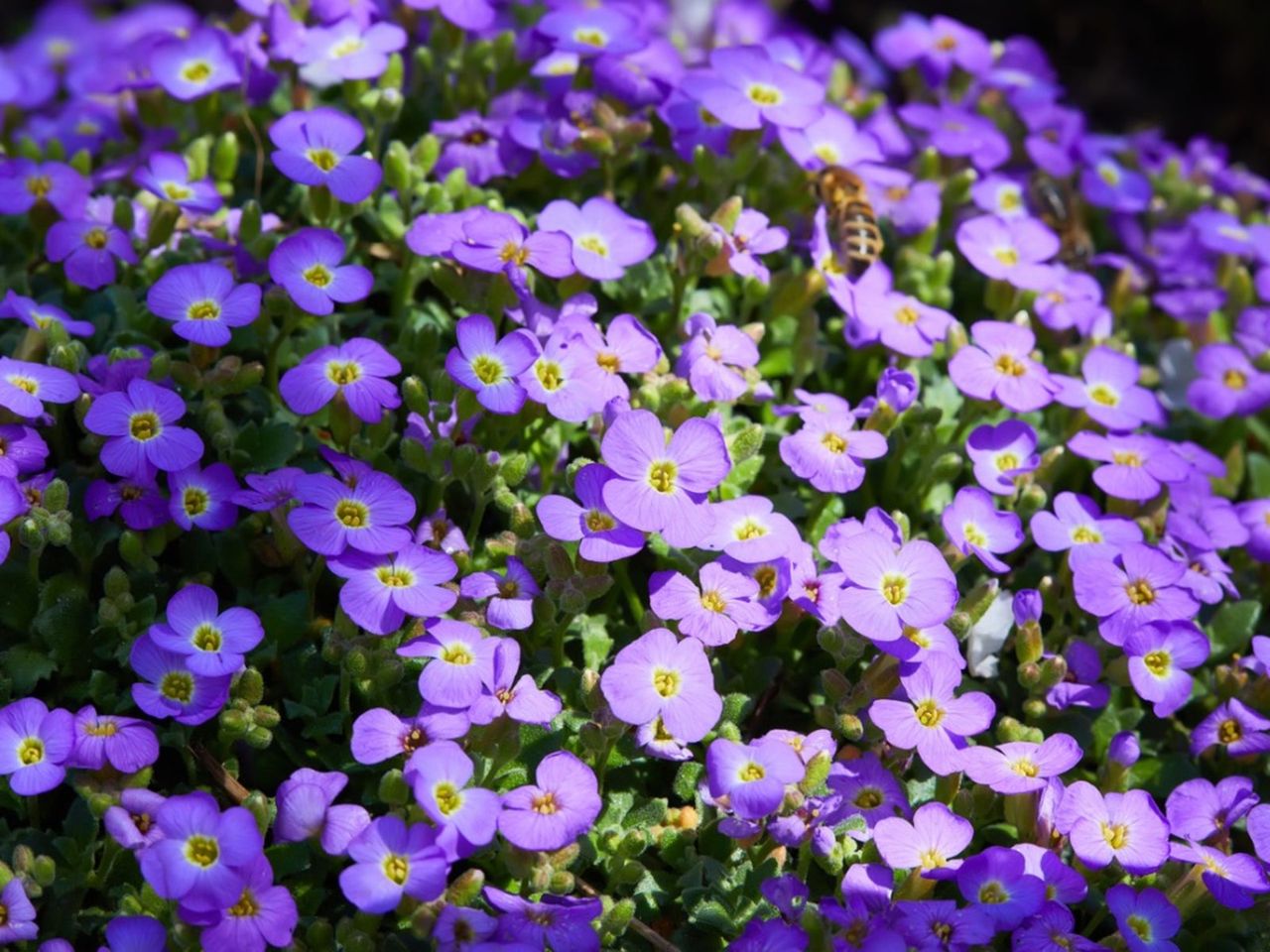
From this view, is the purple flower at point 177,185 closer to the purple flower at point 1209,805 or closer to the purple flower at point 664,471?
the purple flower at point 664,471

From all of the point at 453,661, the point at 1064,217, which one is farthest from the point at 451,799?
the point at 1064,217

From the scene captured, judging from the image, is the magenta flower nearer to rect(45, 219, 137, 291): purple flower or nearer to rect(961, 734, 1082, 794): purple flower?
rect(45, 219, 137, 291): purple flower

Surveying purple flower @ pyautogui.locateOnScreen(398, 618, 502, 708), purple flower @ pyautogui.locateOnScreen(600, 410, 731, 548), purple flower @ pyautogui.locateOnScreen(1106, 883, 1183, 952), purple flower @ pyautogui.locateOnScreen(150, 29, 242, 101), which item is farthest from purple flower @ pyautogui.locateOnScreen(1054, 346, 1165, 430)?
purple flower @ pyautogui.locateOnScreen(150, 29, 242, 101)

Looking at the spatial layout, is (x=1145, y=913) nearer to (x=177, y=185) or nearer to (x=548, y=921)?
(x=548, y=921)

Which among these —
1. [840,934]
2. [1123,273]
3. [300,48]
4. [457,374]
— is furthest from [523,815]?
[1123,273]

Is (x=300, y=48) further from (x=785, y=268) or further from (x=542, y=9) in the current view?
(x=785, y=268)

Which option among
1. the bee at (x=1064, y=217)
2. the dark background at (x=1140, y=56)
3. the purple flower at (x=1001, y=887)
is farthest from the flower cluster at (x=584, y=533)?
the dark background at (x=1140, y=56)

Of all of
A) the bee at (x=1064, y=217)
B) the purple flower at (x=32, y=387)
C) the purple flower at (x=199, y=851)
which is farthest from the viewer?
the bee at (x=1064, y=217)
